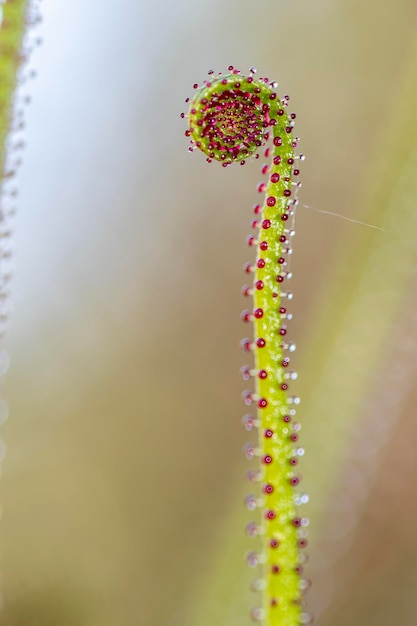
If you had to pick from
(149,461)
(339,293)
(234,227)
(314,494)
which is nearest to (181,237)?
(234,227)

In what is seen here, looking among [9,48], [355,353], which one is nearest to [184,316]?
[355,353]

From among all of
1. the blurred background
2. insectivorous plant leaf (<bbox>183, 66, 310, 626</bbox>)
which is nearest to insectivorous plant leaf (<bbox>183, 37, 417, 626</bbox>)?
the blurred background

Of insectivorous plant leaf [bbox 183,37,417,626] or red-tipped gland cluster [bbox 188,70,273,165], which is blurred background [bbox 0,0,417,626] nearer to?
insectivorous plant leaf [bbox 183,37,417,626]

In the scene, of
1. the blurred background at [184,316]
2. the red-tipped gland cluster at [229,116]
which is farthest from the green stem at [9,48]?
the blurred background at [184,316]

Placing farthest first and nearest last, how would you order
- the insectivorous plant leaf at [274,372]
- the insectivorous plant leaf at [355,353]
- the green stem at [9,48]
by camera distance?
the insectivorous plant leaf at [355,353] → the green stem at [9,48] → the insectivorous plant leaf at [274,372]

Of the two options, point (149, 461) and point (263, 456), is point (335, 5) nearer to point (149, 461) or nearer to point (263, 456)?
point (149, 461)

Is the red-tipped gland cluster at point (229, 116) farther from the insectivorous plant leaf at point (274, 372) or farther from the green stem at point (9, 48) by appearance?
the green stem at point (9, 48)

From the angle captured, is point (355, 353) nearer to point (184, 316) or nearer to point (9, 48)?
point (184, 316)

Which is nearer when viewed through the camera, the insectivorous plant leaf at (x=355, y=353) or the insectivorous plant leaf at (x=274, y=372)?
the insectivorous plant leaf at (x=274, y=372)

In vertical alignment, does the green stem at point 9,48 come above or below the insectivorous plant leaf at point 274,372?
above
